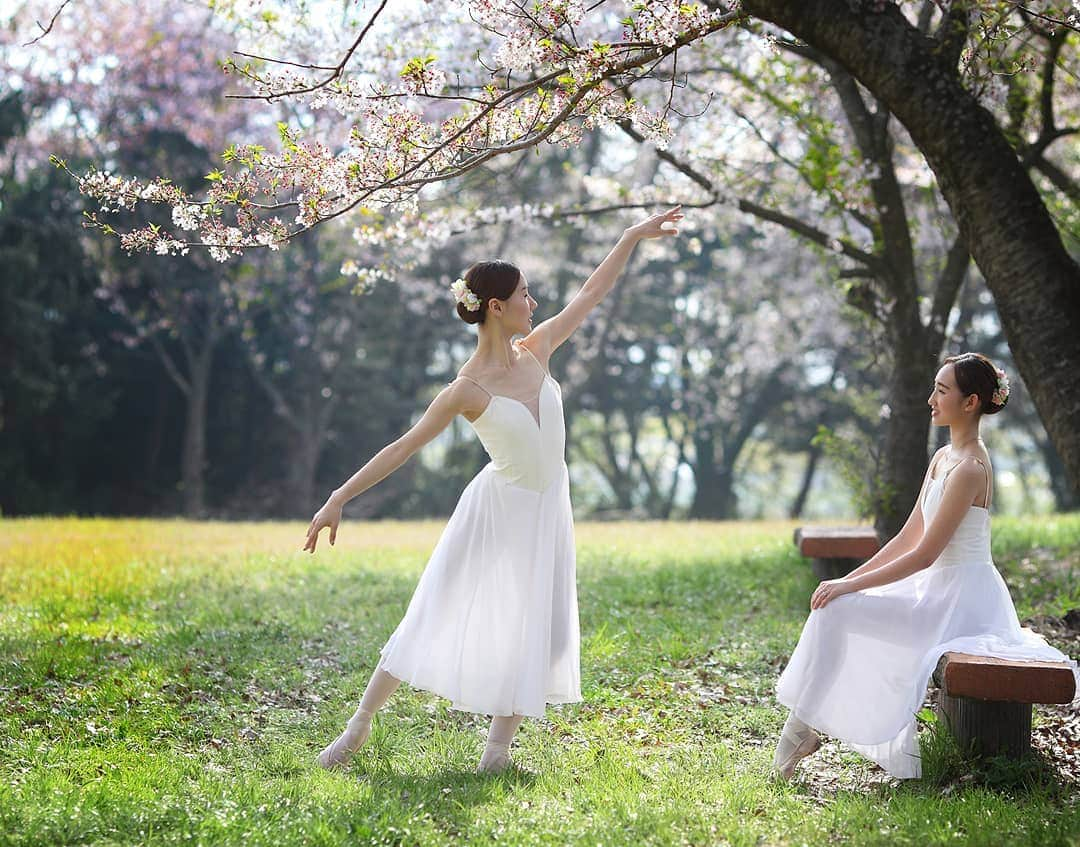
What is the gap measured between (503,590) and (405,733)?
1.23 meters

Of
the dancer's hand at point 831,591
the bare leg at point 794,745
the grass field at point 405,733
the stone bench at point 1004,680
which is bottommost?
the grass field at point 405,733

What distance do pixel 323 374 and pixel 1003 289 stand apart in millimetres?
20363

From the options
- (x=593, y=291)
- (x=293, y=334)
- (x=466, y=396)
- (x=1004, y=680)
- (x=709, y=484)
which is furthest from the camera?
(x=709, y=484)

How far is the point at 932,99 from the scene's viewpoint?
14.7 ft

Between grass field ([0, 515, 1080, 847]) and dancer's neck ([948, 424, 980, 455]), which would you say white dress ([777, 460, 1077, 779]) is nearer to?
dancer's neck ([948, 424, 980, 455])

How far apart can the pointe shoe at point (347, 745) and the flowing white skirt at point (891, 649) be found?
178cm

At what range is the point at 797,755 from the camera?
179 inches

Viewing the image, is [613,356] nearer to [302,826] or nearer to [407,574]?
[407,574]

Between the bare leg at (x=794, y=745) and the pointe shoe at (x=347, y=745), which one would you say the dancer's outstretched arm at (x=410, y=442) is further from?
the bare leg at (x=794, y=745)

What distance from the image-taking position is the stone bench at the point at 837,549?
854cm

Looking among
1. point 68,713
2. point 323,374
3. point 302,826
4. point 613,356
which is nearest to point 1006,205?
point 302,826

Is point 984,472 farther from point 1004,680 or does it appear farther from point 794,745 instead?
point 794,745

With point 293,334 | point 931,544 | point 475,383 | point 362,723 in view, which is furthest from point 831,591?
point 293,334

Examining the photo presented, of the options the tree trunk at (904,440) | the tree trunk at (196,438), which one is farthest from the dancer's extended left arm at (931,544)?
the tree trunk at (196,438)
